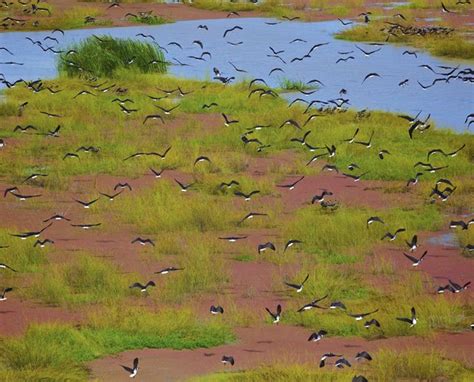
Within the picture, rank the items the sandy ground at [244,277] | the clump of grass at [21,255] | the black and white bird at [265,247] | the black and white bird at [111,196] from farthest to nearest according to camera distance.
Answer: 1. the black and white bird at [111,196]
2. the black and white bird at [265,247]
3. the clump of grass at [21,255]
4. the sandy ground at [244,277]

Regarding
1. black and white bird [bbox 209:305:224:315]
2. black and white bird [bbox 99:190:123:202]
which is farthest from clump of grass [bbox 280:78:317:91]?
black and white bird [bbox 209:305:224:315]

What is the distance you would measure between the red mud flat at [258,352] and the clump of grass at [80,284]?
1993 millimetres

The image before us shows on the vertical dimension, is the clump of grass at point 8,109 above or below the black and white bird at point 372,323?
below

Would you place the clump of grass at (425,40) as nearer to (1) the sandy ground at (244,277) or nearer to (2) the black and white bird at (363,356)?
(1) the sandy ground at (244,277)

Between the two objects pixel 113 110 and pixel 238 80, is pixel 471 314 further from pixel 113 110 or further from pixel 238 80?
pixel 238 80

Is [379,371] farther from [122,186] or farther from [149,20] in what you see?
[149,20]

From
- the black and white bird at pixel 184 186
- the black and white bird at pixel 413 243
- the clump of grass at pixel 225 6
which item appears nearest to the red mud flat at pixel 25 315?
the black and white bird at pixel 413 243

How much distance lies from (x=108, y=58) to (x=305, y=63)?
27.4ft

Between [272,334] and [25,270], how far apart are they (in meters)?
3.92

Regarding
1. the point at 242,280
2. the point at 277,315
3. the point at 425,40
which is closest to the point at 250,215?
the point at 242,280

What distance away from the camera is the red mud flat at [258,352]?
11.8 metres

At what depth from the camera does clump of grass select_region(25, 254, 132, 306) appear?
562 inches

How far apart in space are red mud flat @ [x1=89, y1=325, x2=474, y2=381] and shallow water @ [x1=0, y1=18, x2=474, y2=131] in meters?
15.0

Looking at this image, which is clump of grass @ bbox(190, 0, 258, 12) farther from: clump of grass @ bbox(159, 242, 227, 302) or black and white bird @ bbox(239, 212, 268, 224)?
clump of grass @ bbox(159, 242, 227, 302)
